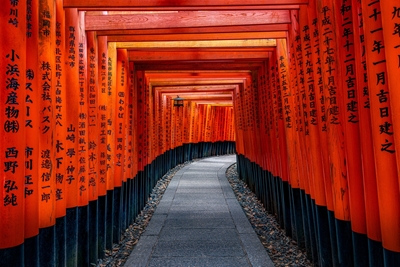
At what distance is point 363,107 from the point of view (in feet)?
8.45

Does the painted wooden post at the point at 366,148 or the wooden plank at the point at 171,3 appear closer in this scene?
the painted wooden post at the point at 366,148

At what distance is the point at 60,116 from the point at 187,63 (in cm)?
425

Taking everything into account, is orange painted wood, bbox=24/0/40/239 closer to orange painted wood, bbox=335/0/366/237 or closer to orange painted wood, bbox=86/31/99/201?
orange painted wood, bbox=86/31/99/201

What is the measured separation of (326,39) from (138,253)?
399 centimetres

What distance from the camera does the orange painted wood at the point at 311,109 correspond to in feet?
12.5

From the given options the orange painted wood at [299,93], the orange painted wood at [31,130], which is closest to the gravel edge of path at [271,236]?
the orange painted wood at [299,93]

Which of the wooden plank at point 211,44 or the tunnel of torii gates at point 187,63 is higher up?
the wooden plank at point 211,44

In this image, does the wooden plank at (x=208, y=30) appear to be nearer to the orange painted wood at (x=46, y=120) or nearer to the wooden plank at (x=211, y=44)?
the wooden plank at (x=211, y=44)

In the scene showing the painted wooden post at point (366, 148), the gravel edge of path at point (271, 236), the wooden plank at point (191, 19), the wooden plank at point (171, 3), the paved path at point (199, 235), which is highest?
the wooden plank at point (191, 19)

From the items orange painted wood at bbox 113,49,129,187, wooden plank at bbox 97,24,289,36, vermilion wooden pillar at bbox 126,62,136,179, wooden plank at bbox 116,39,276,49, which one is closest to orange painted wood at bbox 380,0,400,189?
wooden plank at bbox 97,24,289,36

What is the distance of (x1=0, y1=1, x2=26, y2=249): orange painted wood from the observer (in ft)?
7.47

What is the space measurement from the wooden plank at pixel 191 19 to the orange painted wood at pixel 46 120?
1412mm

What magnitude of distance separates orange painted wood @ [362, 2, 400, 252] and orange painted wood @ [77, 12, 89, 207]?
326cm

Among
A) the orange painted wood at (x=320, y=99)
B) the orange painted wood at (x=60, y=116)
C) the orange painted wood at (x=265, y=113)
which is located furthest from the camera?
the orange painted wood at (x=265, y=113)
